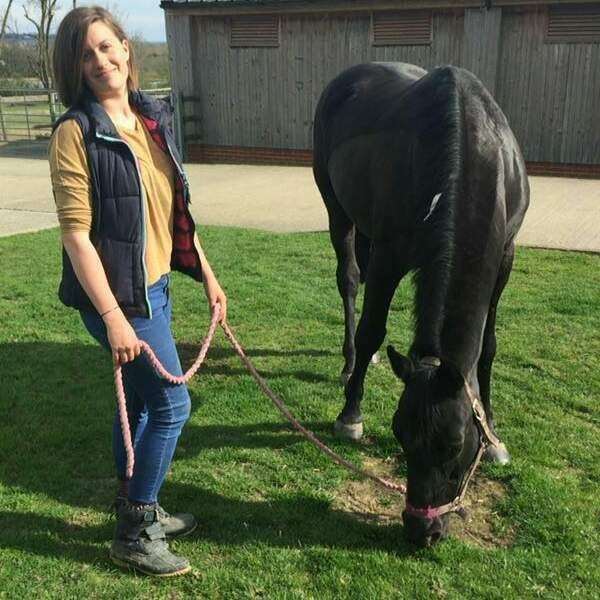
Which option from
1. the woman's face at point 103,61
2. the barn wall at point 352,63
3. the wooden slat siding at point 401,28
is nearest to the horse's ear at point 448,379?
the woman's face at point 103,61

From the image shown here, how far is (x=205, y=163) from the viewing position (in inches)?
577

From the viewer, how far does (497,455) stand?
3158 millimetres

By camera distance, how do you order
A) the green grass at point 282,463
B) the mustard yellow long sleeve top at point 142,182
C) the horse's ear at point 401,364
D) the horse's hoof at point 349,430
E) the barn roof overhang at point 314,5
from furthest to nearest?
the barn roof overhang at point 314,5, the horse's hoof at point 349,430, the green grass at point 282,463, the horse's ear at point 401,364, the mustard yellow long sleeve top at point 142,182

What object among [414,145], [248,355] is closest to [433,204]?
[414,145]

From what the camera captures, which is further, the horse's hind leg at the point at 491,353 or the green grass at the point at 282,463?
the horse's hind leg at the point at 491,353

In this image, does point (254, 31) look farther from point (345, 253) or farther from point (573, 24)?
point (345, 253)

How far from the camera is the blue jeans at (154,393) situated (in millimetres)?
2291

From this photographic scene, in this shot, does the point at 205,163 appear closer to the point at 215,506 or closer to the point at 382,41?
the point at 382,41

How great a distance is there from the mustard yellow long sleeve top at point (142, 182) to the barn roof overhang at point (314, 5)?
34.8 feet

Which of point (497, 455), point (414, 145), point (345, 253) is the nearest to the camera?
point (414, 145)

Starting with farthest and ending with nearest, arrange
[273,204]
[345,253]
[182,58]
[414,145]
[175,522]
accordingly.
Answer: [182,58] < [273,204] < [345,253] < [414,145] < [175,522]

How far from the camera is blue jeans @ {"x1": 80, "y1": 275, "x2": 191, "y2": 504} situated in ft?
7.52

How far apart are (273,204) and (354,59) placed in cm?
456

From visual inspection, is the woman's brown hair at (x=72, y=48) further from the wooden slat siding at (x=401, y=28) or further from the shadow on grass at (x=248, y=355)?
the wooden slat siding at (x=401, y=28)
